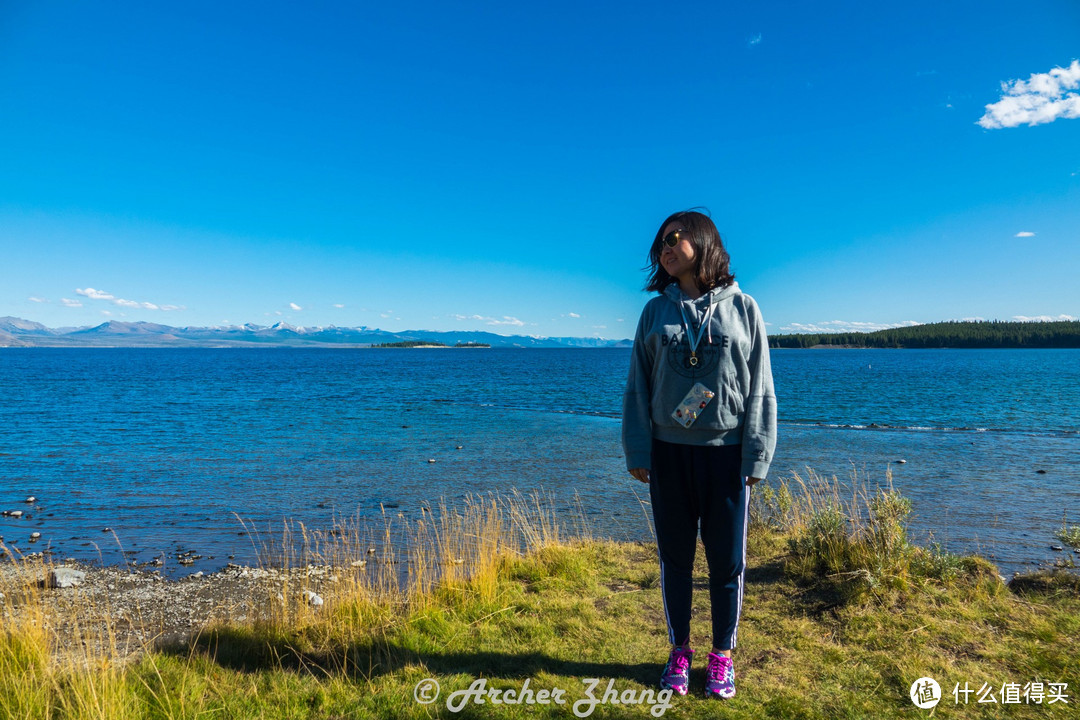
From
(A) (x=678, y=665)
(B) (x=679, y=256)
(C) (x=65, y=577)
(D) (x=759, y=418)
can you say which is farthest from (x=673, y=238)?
(C) (x=65, y=577)

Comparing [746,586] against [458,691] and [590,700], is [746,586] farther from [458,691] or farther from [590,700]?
[458,691]

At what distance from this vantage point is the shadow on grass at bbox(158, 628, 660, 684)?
3.83 metres

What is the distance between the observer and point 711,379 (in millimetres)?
3305

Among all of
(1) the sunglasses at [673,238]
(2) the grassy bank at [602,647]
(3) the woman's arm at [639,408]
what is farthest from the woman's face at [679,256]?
(2) the grassy bank at [602,647]

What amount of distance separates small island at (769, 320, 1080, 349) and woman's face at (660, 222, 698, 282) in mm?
166080

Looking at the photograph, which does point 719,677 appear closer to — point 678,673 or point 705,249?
point 678,673

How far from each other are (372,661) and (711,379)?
10.5 ft

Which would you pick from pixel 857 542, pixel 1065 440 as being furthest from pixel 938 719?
pixel 1065 440

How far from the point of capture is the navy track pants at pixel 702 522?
3359 millimetres

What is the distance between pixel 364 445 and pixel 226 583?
45.4 feet

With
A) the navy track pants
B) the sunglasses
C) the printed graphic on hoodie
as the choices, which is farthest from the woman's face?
the navy track pants

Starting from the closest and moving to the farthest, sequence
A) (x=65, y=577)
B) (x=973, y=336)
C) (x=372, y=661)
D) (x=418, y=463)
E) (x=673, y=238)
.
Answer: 1. (x=673, y=238)
2. (x=372, y=661)
3. (x=65, y=577)
4. (x=418, y=463)
5. (x=973, y=336)

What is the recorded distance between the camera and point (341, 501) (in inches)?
513

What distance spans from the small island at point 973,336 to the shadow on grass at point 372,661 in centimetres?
16610
